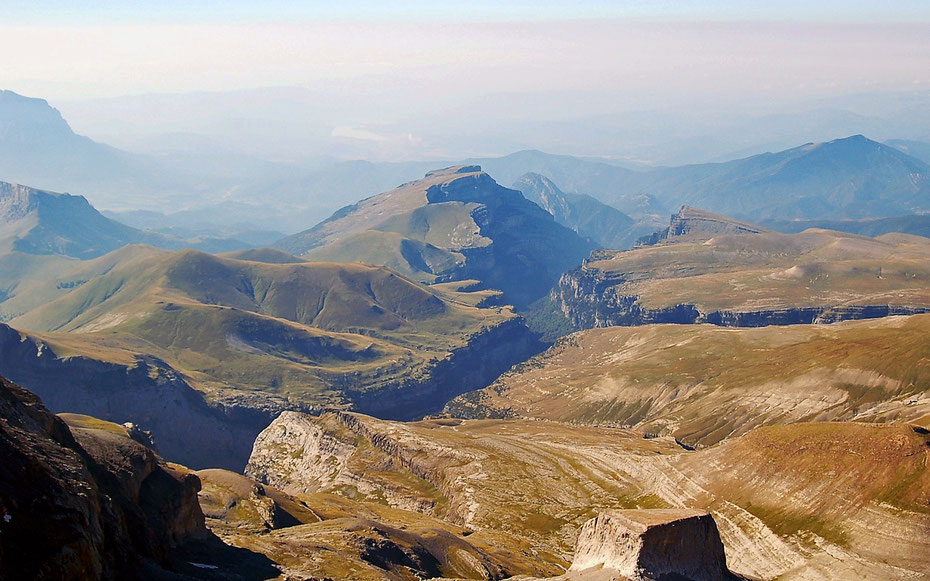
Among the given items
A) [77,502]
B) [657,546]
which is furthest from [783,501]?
[77,502]

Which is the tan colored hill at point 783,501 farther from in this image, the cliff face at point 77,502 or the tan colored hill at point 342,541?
the cliff face at point 77,502

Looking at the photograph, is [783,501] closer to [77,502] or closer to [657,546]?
[657,546]

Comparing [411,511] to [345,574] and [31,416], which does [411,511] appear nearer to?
[345,574]

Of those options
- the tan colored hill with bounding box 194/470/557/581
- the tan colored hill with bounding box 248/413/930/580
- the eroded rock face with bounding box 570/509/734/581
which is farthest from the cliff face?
the tan colored hill with bounding box 248/413/930/580

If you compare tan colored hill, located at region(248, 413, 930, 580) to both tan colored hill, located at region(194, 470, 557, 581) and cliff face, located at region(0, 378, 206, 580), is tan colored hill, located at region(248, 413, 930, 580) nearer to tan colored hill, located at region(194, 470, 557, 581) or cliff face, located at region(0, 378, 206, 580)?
tan colored hill, located at region(194, 470, 557, 581)

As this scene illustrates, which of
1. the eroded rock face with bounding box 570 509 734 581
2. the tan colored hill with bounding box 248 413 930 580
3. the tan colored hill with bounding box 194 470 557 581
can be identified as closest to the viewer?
the eroded rock face with bounding box 570 509 734 581

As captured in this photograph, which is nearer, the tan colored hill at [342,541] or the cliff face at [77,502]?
the cliff face at [77,502]

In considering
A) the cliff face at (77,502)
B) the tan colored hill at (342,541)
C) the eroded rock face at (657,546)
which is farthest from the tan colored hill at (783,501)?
the cliff face at (77,502)
